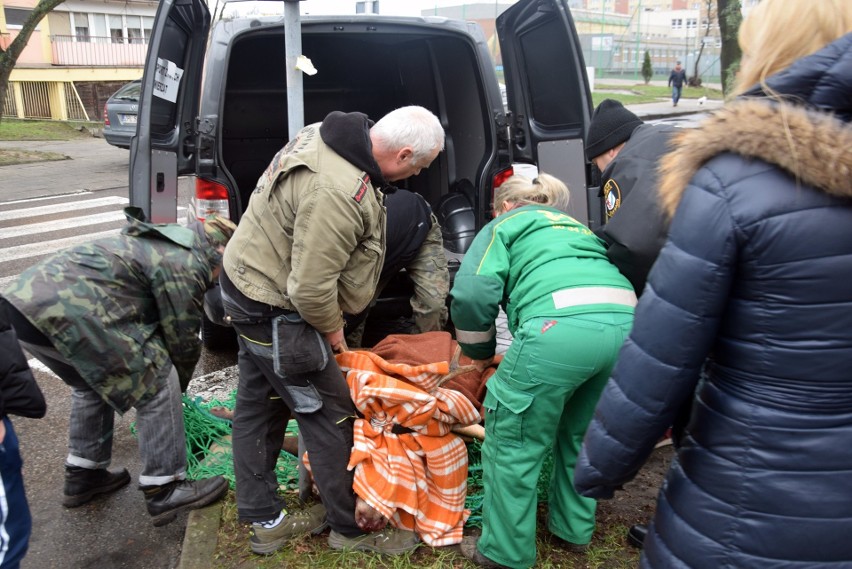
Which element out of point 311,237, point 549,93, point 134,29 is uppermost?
point 134,29

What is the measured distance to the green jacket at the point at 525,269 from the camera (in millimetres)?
2383

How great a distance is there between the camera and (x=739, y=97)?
1.41 meters

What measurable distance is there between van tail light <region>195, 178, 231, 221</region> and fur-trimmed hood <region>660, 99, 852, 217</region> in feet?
10.3

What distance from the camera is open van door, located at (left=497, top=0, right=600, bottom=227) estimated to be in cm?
445

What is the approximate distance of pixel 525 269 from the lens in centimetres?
247

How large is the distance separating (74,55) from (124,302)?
2730 centimetres

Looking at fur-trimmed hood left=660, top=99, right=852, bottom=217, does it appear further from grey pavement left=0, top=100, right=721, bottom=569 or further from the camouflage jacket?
grey pavement left=0, top=100, right=721, bottom=569

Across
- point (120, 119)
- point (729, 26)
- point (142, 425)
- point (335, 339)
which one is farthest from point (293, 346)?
point (729, 26)

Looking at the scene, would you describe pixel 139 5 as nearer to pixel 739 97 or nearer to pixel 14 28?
pixel 14 28

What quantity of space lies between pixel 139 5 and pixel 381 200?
100 feet

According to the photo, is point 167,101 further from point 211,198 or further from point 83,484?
point 83,484

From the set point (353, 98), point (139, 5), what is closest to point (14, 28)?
point (139, 5)

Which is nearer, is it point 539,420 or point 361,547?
point 539,420

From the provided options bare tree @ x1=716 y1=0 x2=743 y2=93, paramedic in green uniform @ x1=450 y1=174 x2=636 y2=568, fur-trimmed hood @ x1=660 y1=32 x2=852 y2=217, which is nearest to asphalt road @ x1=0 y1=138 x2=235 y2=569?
paramedic in green uniform @ x1=450 y1=174 x2=636 y2=568
